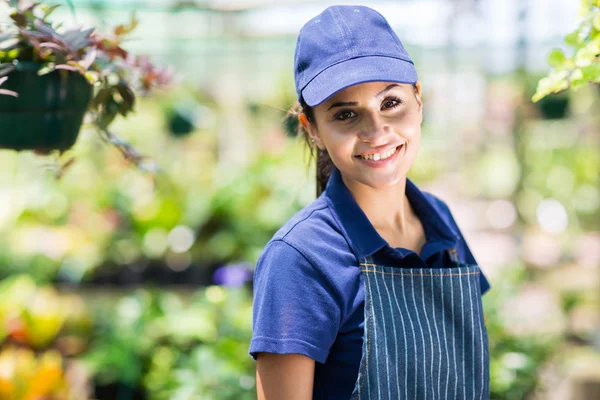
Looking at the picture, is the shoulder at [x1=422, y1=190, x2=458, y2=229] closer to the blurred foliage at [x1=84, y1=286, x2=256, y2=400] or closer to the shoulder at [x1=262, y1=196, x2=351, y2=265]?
the shoulder at [x1=262, y1=196, x2=351, y2=265]

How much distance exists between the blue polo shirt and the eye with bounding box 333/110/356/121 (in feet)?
0.48

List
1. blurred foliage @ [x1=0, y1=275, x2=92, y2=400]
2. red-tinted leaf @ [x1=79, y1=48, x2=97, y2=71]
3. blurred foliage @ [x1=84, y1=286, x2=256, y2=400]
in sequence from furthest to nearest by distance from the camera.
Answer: blurred foliage @ [x1=84, y1=286, x2=256, y2=400] < blurred foliage @ [x1=0, y1=275, x2=92, y2=400] < red-tinted leaf @ [x1=79, y1=48, x2=97, y2=71]

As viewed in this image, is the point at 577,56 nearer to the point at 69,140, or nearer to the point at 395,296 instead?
the point at 395,296

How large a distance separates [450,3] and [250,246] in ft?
6.94

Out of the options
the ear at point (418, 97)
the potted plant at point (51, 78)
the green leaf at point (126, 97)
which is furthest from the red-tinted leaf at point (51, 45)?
the ear at point (418, 97)

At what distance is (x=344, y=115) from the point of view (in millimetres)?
1265

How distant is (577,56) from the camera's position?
1.27 metres

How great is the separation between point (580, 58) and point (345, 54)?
40cm

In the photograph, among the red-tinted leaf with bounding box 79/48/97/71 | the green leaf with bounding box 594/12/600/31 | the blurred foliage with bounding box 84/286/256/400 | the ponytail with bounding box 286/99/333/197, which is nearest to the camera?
the green leaf with bounding box 594/12/600/31

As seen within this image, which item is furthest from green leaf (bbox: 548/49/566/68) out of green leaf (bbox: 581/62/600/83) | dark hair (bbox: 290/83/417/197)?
dark hair (bbox: 290/83/417/197)

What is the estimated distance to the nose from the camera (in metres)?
1.23

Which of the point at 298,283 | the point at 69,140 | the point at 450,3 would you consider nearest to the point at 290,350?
the point at 298,283

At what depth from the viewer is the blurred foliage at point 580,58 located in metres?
1.23

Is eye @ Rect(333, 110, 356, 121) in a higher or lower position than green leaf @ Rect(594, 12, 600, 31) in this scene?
lower
